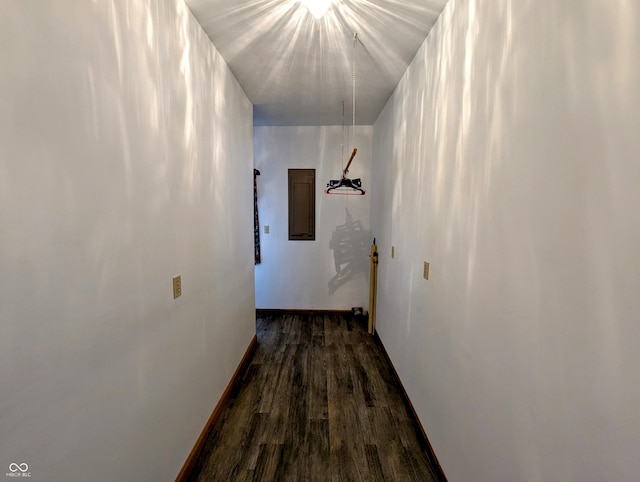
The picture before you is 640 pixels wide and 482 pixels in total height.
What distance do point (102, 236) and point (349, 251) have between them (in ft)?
10.4

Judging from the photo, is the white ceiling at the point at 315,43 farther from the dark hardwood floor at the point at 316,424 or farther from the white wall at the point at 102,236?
the dark hardwood floor at the point at 316,424

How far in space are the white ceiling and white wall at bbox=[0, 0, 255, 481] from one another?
10.5 inches

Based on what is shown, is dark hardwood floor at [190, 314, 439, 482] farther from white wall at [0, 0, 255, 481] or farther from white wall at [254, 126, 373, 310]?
white wall at [254, 126, 373, 310]

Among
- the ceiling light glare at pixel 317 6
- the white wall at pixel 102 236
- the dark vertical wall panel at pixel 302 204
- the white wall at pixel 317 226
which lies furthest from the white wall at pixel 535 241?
the dark vertical wall panel at pixel 302 204

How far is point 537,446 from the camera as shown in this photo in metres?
0.85

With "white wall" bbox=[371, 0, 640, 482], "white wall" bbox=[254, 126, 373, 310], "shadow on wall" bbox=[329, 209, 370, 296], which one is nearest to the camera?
"white wall" bbox=[371, 0, 640, 482]

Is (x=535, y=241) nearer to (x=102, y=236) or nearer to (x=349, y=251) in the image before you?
(x=102, y=236)

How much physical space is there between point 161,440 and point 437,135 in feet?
7.07

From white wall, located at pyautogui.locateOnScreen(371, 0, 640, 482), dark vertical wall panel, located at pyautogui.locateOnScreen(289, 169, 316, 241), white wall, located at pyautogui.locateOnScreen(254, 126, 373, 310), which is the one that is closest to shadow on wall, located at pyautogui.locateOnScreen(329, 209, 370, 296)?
white wall, located at pyautogui.locateOnScreen(254, 126, 373, 310)

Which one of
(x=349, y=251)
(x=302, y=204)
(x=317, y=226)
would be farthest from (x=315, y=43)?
(x=349, y=251)

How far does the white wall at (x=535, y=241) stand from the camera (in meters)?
0.62

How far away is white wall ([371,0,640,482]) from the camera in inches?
24.5

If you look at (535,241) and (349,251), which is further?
(349,251)

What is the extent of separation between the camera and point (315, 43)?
1.88 meters
